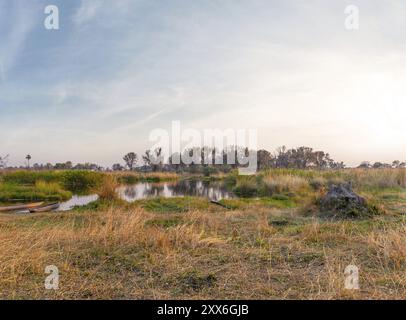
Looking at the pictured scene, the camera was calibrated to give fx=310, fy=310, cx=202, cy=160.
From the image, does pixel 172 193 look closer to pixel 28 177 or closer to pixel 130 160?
pixel 28 177

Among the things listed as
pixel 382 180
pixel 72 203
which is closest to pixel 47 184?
pixel 72 203

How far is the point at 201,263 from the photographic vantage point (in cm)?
308

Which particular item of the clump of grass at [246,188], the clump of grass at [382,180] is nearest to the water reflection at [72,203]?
the clump of grass at [246,188]

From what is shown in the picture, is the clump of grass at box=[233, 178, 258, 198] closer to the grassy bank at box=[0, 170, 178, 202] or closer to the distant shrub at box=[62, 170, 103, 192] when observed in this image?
the grassy bank at box=[0, 170, 178, 202]

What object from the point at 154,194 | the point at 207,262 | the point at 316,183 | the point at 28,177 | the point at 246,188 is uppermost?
the point at 28,177

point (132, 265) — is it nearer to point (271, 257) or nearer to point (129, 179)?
point (271, 257)

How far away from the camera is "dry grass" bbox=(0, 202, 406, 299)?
→ 7.94 feet

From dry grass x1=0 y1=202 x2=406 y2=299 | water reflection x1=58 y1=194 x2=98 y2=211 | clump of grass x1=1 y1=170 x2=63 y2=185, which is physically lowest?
water reflection x1=58 y1=194 x2=98 y2=211

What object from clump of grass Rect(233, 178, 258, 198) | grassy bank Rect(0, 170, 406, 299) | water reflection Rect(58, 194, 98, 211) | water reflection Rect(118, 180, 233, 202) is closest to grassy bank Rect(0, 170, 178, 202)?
water reflection Rect(58, 194, 98, 211)

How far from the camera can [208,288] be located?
2.49 m

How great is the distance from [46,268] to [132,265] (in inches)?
30.7

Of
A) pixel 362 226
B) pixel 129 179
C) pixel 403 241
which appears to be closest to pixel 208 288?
pixel 403 241

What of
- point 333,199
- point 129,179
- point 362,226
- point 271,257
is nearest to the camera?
point 271,257

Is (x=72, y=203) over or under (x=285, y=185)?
under
